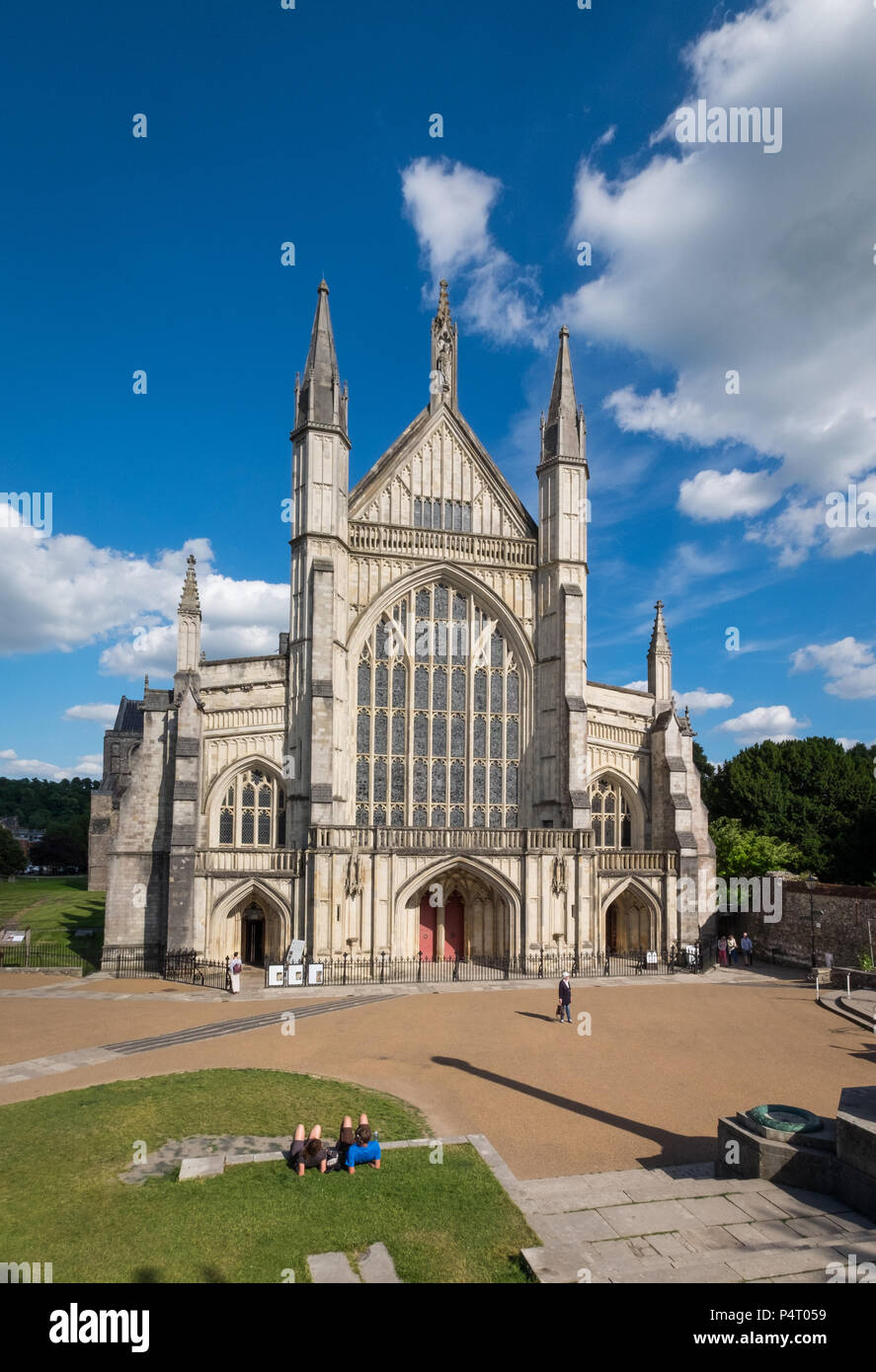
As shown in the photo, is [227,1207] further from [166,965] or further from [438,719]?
[438,719]

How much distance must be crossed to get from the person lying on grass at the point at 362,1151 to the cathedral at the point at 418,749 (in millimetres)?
16315

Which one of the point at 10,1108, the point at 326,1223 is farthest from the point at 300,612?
the point at 326,1223

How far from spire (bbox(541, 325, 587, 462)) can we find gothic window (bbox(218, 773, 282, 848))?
18.3 metres

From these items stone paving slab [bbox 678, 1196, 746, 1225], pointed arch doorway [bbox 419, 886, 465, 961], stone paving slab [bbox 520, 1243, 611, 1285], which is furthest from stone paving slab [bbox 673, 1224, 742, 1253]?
pointed arch doorway [bbox 419, 886, 465, 961]

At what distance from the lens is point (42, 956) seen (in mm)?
31172

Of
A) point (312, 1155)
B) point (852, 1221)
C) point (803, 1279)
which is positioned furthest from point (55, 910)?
point (803, 1279)

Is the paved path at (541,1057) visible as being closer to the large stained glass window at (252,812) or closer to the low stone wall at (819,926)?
the low stone wall at (819,926)

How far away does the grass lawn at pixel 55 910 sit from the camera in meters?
38.1

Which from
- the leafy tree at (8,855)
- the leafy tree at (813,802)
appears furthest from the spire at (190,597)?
the leafy tree at (8,855)

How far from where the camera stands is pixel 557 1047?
18.4 meters
